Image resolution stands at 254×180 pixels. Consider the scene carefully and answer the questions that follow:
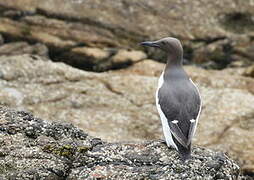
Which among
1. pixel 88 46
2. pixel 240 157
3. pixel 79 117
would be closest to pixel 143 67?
pixel 88 46

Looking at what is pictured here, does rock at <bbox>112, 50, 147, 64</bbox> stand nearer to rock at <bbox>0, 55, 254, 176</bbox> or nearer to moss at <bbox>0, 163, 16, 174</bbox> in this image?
rock at <bbox>0, 55, 254, 176</bbox>

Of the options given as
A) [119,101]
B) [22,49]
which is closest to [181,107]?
[119,101]

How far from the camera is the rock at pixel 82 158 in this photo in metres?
8.43

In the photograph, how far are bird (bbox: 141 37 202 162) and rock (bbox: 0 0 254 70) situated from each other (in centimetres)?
1064

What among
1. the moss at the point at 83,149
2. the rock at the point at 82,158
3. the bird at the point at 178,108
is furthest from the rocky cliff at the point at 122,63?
the moss at the point at 83,149

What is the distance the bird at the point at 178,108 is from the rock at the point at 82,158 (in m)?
0.20

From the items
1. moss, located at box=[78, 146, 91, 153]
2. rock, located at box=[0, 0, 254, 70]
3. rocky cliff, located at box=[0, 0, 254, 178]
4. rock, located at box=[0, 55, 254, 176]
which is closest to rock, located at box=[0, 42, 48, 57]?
rocky cliff, located at box=[0, 0, 254, 178]

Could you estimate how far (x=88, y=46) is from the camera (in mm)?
21125

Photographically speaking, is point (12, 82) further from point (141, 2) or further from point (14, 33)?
point (141, 2)

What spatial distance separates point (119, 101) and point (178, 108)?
8.81m

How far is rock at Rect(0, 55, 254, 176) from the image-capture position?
16969mm

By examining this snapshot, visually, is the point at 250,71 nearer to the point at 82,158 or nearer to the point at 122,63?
the point at 122,63

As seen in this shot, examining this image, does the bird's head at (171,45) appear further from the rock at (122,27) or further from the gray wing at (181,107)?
the rock at (122,27)

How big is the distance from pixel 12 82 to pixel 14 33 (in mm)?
3261
